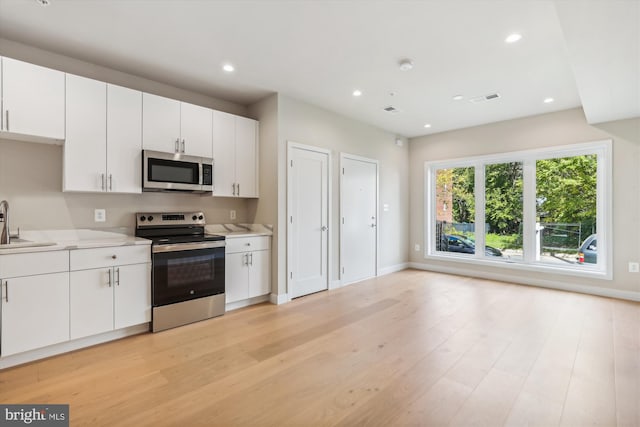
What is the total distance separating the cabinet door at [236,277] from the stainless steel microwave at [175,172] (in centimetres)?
87

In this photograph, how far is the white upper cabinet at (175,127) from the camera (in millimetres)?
3135

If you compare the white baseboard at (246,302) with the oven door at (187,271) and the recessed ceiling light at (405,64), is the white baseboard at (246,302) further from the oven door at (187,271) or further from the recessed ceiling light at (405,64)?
the recessed ceiling light at (405,64)

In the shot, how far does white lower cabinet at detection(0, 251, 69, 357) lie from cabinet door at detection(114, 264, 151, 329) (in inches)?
14.0

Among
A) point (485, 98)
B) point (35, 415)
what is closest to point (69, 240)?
point (35, 415)

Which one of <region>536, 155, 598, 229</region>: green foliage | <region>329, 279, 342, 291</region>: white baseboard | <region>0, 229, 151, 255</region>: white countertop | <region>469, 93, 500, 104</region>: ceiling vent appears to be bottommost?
<region>329, 279, 342, 291</region>: white baseboard

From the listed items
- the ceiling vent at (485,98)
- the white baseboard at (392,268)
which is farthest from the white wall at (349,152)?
the ceiling vent at (485,98)

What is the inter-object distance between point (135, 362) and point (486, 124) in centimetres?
577

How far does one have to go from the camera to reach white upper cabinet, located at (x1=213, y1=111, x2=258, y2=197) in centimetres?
365

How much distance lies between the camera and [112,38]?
103 inches

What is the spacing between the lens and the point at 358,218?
4.95 metres

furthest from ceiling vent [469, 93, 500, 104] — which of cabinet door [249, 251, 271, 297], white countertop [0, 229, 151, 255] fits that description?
white countertop [0, 229, 151, 255]

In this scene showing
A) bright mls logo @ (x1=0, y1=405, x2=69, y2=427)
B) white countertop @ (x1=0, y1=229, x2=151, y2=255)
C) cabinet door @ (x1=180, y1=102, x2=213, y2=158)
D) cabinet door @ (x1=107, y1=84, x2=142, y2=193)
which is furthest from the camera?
cabinet door @ (x1=180, y1=102, x2=213, y2=158)

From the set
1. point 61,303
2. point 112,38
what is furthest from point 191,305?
point 112,38

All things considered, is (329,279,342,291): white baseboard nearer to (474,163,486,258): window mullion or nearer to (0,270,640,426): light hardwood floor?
(0,270,640,426): light hardwood floor
